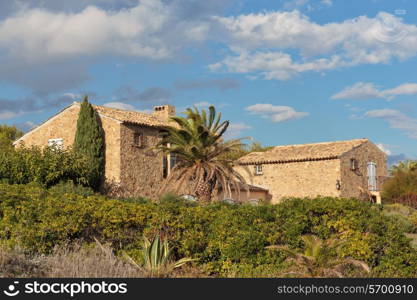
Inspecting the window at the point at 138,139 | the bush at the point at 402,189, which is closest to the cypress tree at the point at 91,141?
the window at the point at 138,139

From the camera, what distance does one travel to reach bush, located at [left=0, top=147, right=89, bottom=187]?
2741 centimetres

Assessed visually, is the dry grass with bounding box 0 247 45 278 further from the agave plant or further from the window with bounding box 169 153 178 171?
the window with bounding box 169 153 178 171

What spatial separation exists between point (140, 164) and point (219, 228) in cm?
2089

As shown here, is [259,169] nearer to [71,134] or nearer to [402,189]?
[402,189]

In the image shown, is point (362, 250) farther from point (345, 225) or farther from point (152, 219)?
point (152, 219)

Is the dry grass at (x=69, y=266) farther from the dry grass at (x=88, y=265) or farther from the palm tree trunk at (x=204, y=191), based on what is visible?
the palm tree trunk at (x=204, y=191)

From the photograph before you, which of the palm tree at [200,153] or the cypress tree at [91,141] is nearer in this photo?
the palm tree at [200,153]

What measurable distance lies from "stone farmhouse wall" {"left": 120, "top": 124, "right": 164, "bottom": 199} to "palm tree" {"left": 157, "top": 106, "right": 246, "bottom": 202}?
3.20 metres

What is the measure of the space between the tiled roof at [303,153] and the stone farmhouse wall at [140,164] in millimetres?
9697

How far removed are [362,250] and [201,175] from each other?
17.4 meters

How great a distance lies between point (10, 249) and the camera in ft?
34.6

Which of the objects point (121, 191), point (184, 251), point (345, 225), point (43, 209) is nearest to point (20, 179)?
point (121, 191)

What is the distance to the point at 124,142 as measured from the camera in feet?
104

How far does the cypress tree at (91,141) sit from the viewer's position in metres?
31.2
